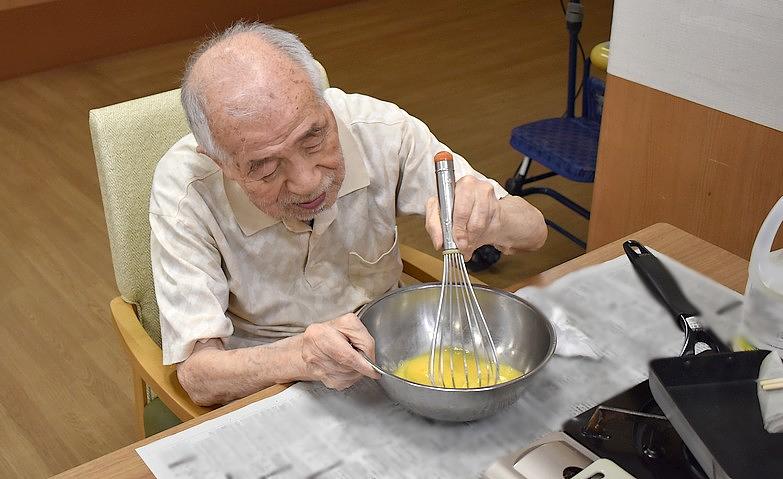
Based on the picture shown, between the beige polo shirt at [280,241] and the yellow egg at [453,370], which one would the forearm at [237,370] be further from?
the yellow egg at [453,370]

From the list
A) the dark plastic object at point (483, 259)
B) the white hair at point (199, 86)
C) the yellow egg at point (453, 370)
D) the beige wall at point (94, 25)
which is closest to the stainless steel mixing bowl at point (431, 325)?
the yellow egg at point (453, 370)

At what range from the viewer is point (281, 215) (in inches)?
59.4

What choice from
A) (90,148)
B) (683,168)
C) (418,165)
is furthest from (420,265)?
(90,148)

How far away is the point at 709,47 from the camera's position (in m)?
1.98

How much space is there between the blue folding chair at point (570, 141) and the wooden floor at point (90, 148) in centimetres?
26

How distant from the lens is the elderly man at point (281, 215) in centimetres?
136

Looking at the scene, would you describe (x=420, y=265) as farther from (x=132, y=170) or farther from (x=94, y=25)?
(x=94, y=25)

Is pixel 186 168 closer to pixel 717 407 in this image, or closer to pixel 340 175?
pixel 340 175

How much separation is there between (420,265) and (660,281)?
459mm

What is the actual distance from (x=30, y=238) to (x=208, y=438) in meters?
2.43

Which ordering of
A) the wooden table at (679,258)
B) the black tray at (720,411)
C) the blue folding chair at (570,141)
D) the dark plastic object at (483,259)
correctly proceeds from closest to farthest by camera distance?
the black tray at (720,411) → the wooden table at (679,258) → the blue folding chair at (570,141) → the dark plastic object at (483,259)

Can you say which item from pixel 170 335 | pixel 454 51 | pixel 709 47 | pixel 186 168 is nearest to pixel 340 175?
pixel 186 168

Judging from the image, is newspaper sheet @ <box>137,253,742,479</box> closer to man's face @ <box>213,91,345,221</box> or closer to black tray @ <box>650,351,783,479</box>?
black tray @ <box>650,351,783,479</box>

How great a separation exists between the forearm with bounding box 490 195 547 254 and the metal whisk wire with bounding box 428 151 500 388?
0.61ft
